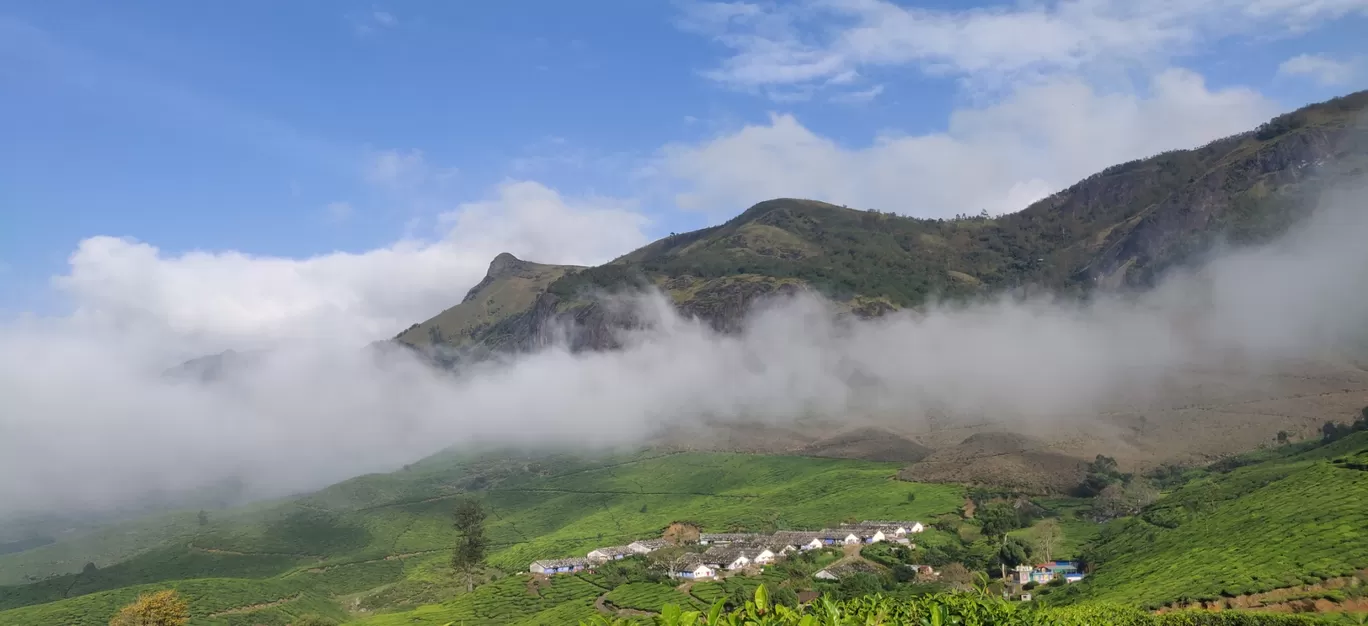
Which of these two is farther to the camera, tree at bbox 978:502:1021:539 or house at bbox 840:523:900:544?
tree at bbox 978:502:1021:539

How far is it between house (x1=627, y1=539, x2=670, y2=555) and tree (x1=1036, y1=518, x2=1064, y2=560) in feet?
141

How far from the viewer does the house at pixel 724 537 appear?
102375mm

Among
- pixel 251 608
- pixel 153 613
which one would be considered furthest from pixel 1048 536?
pixel 251 608

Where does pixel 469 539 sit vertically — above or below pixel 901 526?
above

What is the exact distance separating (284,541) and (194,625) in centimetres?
6861

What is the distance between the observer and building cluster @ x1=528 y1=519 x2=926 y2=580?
84625 millimetres

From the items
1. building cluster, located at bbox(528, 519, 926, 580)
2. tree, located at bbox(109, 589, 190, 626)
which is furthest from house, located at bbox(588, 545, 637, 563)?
tree, located at bbox(109, 589, 190, 626)

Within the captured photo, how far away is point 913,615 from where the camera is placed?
1111 centimetres

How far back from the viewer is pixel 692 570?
82875 mm

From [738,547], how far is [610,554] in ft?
60.0

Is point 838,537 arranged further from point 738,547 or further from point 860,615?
point 860,615

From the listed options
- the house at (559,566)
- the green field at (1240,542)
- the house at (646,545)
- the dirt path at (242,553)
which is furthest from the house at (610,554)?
the dirt path at (242,553)

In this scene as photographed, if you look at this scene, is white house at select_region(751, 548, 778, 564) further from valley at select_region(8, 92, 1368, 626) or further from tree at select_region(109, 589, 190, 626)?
tree at select_region(109, 589, 190, 626)

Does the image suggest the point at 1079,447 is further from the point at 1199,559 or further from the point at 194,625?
the point at 194,625
